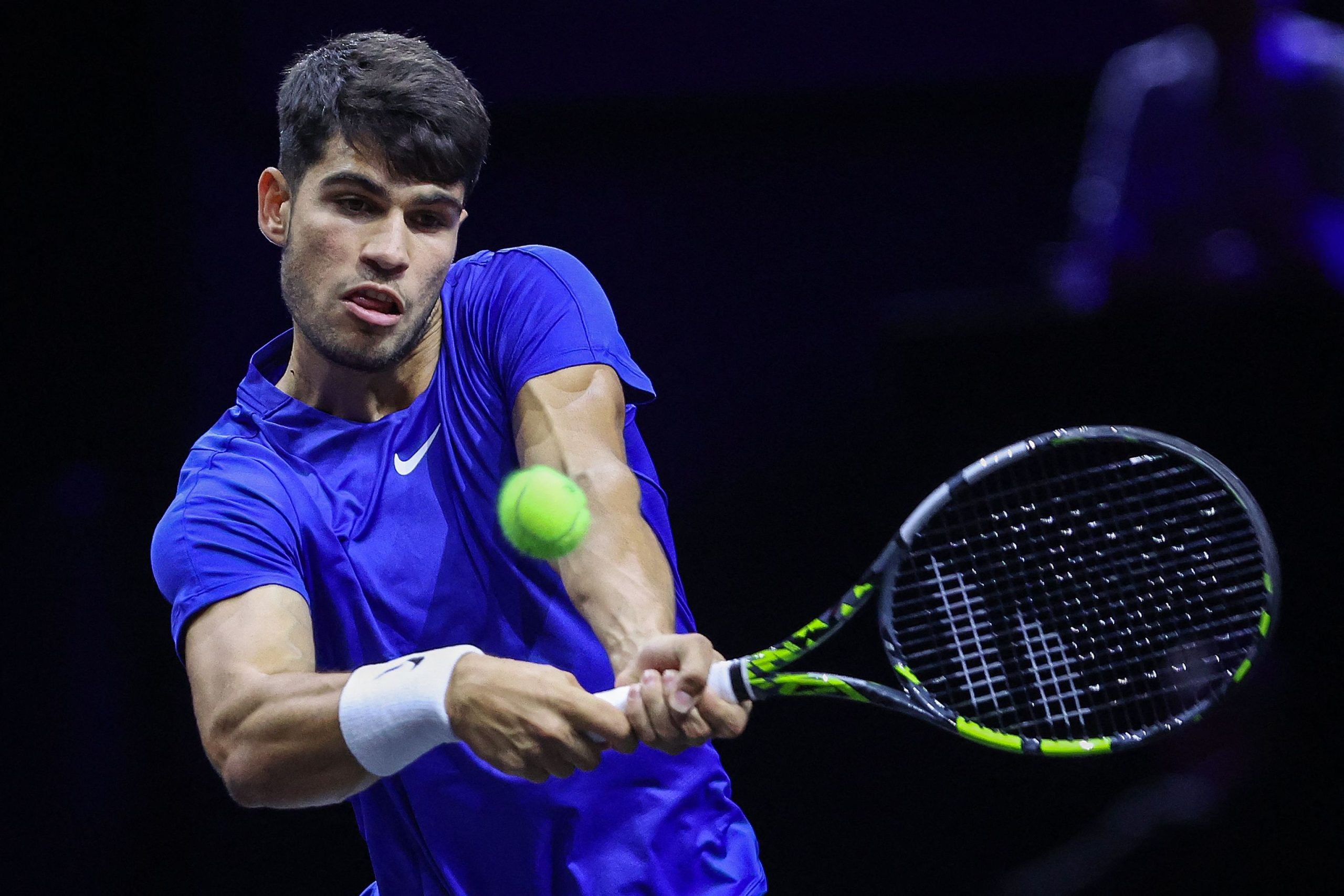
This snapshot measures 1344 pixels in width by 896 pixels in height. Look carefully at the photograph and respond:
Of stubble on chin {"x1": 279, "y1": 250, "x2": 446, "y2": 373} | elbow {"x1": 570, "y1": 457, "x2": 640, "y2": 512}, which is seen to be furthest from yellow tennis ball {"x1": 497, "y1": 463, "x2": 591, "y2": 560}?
stubble on chin {"x1": 279, "y1": 250, "x2": 446, "y2": 373}

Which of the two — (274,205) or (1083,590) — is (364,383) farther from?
(1083,590)

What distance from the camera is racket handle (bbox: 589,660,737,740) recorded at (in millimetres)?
1806

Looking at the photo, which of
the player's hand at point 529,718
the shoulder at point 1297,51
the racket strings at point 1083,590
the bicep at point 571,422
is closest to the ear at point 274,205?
the bicep at point 571,422

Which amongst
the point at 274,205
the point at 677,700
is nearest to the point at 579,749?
the point at 677,700

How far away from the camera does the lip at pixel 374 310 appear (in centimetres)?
220

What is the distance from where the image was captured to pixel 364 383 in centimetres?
228

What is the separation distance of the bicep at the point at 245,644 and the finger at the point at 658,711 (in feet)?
1.59

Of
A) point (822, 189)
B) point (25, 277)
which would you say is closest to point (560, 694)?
point (822, 189)

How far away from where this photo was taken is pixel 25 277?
12.8ft

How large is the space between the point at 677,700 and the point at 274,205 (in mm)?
1193

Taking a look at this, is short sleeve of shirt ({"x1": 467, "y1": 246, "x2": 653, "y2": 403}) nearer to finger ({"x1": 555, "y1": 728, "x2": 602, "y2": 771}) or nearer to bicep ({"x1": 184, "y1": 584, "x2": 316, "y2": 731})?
bicep ({"x1": 184, "y1": 584, "x2": 316, "y2": 731})

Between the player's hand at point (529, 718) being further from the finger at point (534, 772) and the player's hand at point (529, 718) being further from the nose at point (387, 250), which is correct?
the nose at point (387, 250)

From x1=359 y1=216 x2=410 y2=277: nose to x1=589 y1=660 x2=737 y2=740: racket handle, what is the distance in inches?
29.3

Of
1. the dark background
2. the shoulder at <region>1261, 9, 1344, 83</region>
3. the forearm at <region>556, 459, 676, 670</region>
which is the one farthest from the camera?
the dark background
